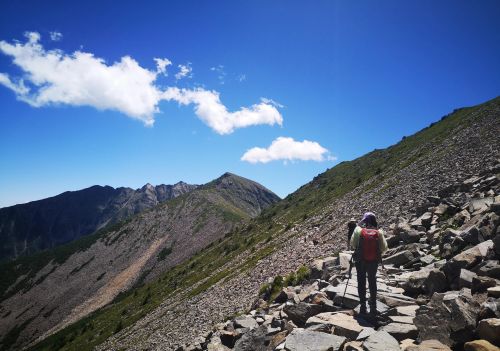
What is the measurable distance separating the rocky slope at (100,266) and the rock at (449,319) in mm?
67305

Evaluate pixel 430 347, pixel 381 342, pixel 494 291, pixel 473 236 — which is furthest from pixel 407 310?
pixel 473 236

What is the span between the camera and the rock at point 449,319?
8734 mm

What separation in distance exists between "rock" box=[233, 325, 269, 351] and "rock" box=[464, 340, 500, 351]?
7.09m

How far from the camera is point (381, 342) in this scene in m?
9.13

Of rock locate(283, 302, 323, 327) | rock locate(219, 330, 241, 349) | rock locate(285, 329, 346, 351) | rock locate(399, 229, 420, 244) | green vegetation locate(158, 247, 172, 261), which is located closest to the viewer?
rock locate(285, 329, 346, 351)

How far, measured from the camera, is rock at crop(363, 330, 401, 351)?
29.0ft

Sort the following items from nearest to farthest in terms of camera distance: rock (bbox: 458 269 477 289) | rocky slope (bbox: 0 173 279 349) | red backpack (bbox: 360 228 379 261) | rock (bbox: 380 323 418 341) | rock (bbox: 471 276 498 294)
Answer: rock (bbox: 380 323 418 341) < rock (bbox: 471 276 498 294) < rock (bbox: 458 269 477 289) < red backpack (bbox: 360 228 379 261) < rocky slope (bbox: 0 173 279 349)

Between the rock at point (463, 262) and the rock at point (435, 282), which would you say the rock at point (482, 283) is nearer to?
the rock at point (463, 262)

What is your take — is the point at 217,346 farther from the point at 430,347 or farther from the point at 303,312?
the point at 430,347

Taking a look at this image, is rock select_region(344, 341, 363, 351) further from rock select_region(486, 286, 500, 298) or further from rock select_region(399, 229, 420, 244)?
rock select_region(399, 229, 420, 244)

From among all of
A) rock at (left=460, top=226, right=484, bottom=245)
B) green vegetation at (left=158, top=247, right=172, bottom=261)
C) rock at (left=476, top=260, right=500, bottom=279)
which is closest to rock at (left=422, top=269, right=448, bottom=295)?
rock at (left=476, top=260, right=500, bottom=279)

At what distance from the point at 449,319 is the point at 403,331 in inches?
52.9

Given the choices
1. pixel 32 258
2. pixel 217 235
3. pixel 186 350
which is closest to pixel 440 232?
pixel 186 350

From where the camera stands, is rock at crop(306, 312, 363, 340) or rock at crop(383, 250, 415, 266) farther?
rock at crop(383, 250, 415, 266)
